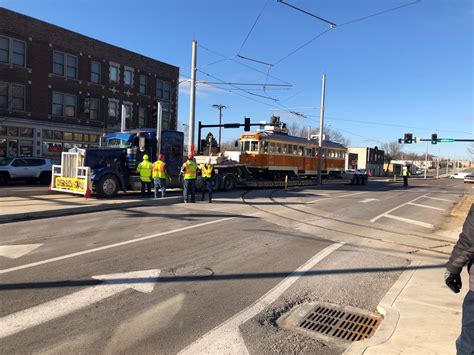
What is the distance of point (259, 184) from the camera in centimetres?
2578

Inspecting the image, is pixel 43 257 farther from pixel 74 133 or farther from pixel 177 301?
pixel 74 133

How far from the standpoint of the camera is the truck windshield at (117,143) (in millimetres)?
17672

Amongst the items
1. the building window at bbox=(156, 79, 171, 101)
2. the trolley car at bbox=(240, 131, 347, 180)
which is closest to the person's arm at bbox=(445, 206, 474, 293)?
the trolley car at bbox=(240, 131, 347, 180)

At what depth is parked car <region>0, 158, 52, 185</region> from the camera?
920 inches

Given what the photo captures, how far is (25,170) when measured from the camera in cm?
2400

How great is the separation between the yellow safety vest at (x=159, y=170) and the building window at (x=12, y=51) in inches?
842

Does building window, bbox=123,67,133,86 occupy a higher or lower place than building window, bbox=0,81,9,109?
higher

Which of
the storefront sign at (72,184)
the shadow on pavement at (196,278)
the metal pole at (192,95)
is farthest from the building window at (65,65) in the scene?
the shadow on pavement at (196,278)

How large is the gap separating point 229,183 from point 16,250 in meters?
16.3

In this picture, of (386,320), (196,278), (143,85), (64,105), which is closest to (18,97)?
(64,105)

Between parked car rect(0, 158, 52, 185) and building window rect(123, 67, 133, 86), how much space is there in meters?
17.2

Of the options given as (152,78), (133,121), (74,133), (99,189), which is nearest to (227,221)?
(99,189)

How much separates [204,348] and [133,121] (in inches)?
1538

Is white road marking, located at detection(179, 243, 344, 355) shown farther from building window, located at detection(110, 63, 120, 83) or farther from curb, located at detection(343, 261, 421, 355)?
building window, located at detection(110, 63, 120, 83)
